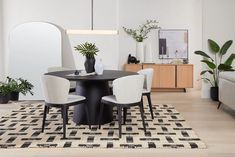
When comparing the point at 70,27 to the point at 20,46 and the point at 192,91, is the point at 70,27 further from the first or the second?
the point at 192,91

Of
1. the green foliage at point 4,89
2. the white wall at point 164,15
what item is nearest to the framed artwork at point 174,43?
the white wall at point 164,15

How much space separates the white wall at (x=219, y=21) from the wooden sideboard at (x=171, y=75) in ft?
4.44

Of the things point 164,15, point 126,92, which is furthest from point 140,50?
point 126,92

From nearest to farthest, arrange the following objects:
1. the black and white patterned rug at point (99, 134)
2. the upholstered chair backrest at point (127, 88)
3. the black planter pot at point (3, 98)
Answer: the black and white patterned rug at point (99, 134) < the upholstered chair backrest at point (127, 88) < the black planter pot at point (3, 98)

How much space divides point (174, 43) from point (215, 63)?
191 cm

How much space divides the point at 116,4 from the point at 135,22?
1734 mm

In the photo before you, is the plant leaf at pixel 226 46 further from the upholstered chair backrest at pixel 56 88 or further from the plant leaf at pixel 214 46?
the upholstered chair backrest at pixel 56 88

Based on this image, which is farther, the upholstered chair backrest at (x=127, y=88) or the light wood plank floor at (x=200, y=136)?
the upholstered chair backrest at (x=127, y=88)

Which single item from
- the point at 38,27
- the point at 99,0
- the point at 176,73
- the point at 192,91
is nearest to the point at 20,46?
the point at 38,27

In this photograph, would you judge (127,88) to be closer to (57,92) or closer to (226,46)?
(57,92)

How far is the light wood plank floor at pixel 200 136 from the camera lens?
345 centimetres

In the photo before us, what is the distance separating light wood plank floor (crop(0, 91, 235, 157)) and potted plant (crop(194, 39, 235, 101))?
554mm

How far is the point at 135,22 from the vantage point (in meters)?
8.83

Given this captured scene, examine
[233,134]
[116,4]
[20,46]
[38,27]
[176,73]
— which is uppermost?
[116,4]
